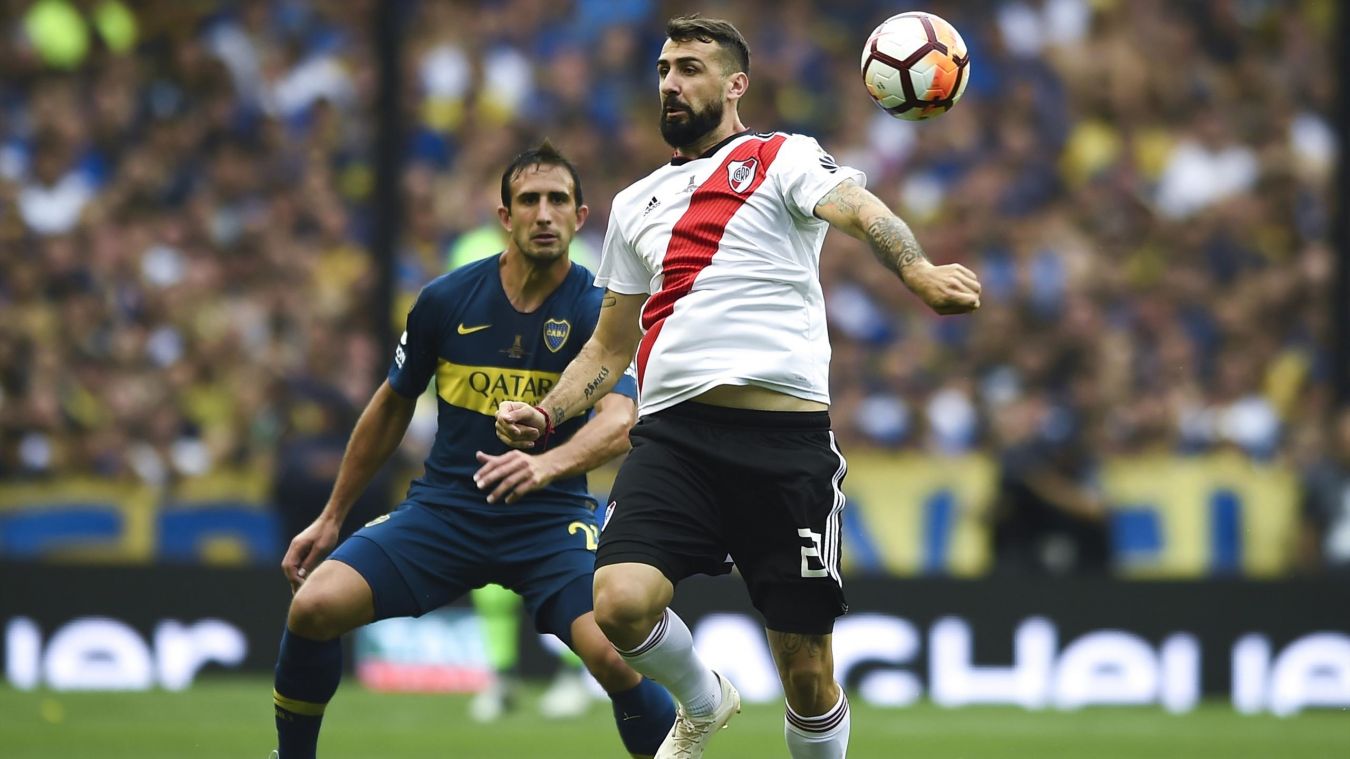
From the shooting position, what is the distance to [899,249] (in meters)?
5.82

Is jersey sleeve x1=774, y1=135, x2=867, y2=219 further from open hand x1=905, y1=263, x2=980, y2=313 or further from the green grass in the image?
the green grass

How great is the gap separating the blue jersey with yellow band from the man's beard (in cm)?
89

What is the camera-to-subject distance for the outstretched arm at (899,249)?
553 centimetres

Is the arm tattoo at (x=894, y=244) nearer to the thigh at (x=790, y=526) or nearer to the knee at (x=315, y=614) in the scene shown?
the thigh at (x=790, y=526)

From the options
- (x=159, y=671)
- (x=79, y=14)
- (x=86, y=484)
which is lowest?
(x=159, y=671)

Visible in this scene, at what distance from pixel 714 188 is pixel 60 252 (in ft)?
33.2

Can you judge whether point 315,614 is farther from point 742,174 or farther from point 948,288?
point 948,288

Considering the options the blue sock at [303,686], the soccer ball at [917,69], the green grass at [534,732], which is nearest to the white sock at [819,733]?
the blue sock at [303,686]

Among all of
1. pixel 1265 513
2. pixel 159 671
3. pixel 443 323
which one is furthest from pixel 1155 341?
pixel 443 323

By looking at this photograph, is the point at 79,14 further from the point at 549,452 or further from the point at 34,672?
the point at 549,452

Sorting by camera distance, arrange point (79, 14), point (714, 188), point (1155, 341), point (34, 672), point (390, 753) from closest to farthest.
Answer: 1. point (714, 188)
2. point (390, 753)
3. point (34, 672)
4. point (1155, 341)
5. point (79, 14)

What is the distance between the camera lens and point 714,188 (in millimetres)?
6562

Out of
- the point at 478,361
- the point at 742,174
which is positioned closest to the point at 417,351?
the point at 478,361

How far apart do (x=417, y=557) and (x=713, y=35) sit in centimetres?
213
